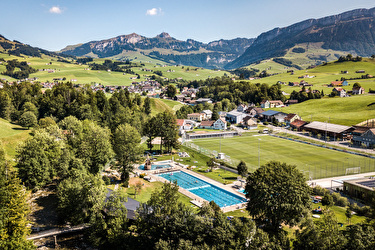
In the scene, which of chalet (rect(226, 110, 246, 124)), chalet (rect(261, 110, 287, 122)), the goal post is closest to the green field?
chalet (rect(261, 110, 287, 122))

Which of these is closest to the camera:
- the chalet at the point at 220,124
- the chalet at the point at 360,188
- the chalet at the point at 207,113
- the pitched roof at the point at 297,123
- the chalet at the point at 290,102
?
the chalet at the point at 360,188

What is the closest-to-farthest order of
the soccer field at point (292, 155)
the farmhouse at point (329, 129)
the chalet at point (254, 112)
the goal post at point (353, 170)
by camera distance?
the goal post at point (353, 170), the soccer field at point (292, 155), the farmhouse at point (329, 129), the chalet at point (254, 112)

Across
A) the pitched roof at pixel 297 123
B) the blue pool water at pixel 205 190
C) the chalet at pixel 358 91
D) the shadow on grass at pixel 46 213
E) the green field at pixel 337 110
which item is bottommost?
the blue pool water at pixel 205 190

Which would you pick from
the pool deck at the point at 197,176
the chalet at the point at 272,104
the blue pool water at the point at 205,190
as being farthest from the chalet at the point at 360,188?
the chalet at the point at 272,104

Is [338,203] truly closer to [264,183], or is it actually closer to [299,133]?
[264,183]

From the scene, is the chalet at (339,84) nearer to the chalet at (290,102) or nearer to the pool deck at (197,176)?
the chalet at (290,102)
